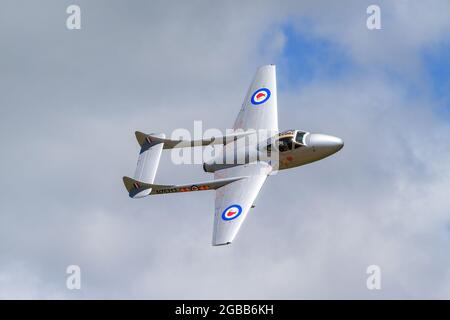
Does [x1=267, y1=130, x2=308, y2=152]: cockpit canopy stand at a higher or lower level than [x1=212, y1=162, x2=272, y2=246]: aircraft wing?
higher

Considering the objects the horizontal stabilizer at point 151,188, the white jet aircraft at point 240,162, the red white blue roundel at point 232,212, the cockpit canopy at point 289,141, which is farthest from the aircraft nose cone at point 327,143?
the horizontal stabilizer at point 151,188

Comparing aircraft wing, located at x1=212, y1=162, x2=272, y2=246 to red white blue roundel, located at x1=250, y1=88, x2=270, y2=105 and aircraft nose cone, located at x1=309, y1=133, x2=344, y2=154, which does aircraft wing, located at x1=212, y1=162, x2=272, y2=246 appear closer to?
aircraft nose cone, located at x1=309, y1=133, x2=344, y2=154

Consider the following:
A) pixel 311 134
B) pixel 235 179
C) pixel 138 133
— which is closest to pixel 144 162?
pixel 138 133

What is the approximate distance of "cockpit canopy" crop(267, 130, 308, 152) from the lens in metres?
59.1

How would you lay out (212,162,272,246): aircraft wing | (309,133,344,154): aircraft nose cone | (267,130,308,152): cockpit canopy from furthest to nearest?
(267,130,308,152): cockpit canopy
(309,133,344,154): aircraft nose cone
(212,162,272,246): aircraft wing

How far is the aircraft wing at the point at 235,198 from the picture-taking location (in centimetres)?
5441

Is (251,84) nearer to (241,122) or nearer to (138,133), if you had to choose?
(241,122)

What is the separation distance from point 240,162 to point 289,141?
12.0ft

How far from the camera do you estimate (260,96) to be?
214ft

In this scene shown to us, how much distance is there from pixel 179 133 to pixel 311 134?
975 centimetres

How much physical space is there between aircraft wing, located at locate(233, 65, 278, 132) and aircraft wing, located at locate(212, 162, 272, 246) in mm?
4743

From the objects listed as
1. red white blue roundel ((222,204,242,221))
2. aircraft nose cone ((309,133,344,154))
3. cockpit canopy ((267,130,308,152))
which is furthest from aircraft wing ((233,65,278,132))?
red white blue roundel ((222,204,242,221))

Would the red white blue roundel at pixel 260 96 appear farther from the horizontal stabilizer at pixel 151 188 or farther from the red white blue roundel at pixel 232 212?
the red white blue roundel at pixel 232 212

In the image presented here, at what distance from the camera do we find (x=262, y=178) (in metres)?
58.1
